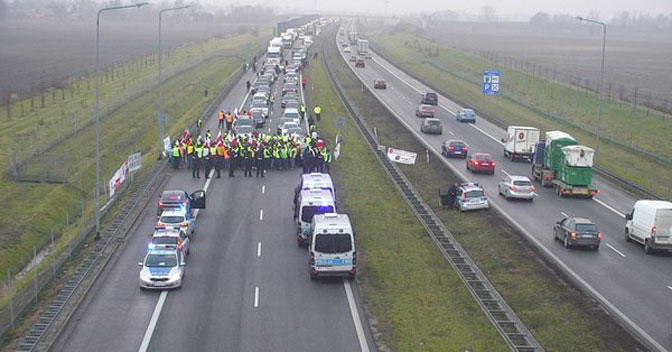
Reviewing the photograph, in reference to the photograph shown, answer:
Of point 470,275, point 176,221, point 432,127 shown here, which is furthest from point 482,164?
point 176,221

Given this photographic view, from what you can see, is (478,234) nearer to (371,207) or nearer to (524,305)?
(371,207)

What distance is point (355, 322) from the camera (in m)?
29.2

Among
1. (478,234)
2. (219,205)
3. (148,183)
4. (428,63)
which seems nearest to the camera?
(478,234)

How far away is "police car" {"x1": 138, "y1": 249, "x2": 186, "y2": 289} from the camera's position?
106ft

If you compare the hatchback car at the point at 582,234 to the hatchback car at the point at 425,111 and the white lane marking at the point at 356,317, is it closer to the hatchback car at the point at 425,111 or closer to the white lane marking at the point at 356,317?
the white lane marking at the point at 356,317

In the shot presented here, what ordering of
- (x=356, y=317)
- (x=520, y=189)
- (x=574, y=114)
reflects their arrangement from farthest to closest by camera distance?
(x=574, y=114) < (x=520, y=189) < (x=356, y=317)

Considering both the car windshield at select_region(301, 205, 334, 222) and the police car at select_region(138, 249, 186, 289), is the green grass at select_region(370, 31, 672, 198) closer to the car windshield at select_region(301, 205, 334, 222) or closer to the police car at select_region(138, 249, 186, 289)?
the car windshield at select_region(301, 205, 334, 222)

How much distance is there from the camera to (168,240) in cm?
3453

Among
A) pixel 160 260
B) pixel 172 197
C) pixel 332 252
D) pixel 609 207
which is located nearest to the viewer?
pixel 160 260

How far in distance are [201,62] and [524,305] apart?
114349 millimetres

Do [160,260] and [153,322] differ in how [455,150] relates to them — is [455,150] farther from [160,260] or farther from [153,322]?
[153,322]

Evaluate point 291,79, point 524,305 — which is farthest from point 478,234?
point 291,79

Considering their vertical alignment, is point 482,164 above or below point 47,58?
below

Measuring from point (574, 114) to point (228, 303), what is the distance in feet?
225
